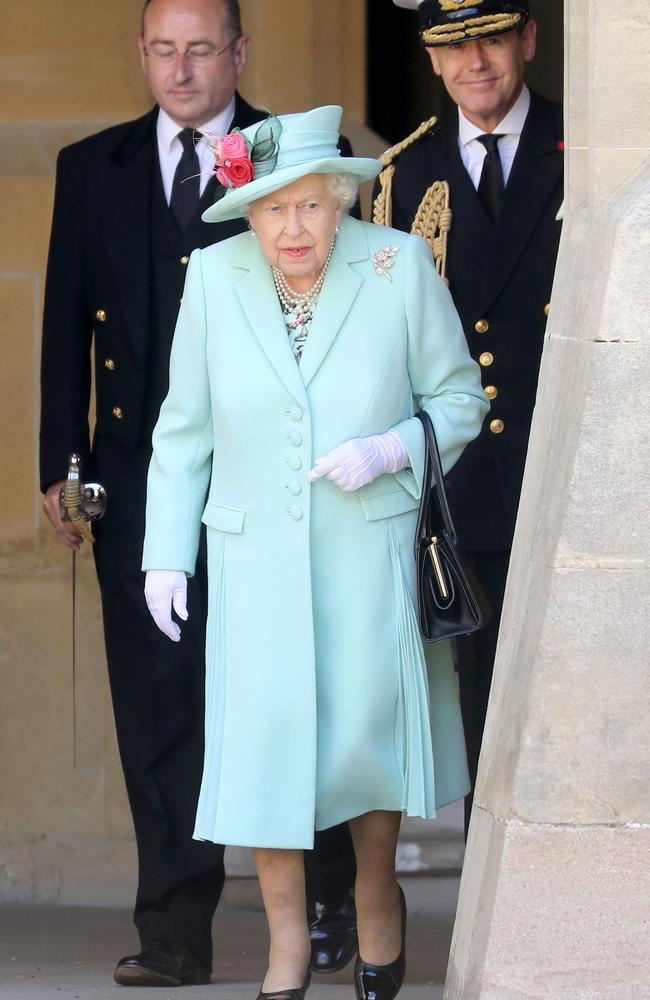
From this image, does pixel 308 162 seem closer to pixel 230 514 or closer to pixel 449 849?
pixel 230 514

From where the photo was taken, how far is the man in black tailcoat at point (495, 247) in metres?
4.64

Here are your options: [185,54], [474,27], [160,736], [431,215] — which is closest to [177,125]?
[185,54]

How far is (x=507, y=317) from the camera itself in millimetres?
4652

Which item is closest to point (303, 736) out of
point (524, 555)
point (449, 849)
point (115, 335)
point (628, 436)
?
point (524, 555)

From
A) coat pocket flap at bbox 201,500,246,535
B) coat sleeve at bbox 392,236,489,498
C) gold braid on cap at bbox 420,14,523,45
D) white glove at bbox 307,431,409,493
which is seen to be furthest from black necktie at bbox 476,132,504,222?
coat pocket flap at bbox 201,500,246,535

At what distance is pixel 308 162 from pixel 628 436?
0.81m

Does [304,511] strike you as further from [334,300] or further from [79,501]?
[79,501]

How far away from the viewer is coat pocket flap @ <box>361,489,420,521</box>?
4.15 m

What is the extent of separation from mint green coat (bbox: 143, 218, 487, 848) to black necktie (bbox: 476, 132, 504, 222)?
0.50 metres

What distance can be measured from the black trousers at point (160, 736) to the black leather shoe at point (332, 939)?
46 mm

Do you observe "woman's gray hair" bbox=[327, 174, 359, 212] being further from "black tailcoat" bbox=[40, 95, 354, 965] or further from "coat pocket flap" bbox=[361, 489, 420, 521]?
"black tailcoat" bbox=[40, 95, 354, 965]

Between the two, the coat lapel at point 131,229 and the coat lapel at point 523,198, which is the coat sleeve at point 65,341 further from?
the coat lapel at point 523,198

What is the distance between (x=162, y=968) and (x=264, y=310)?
1443 millimetres

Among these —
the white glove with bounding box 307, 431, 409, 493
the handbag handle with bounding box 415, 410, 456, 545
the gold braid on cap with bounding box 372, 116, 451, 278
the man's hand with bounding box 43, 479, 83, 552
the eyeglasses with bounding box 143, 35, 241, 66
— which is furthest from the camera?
the man's hand with bounding box 43, 479, 83, 552
